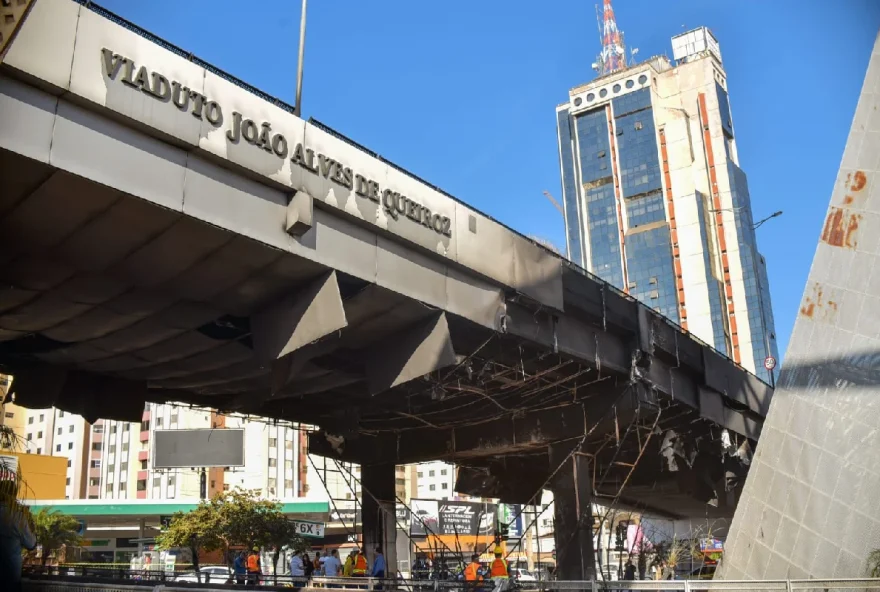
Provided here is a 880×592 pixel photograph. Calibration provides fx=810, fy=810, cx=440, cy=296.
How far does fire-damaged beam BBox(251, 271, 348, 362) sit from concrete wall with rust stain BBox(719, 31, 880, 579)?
10.2 m

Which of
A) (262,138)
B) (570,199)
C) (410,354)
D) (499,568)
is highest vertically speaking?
(570,199)

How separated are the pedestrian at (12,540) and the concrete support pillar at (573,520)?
20966 millimetres

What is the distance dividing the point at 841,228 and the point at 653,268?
451 ft

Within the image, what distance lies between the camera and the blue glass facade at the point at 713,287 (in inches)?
5694

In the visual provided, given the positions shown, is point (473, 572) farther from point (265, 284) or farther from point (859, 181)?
point (859, 181)

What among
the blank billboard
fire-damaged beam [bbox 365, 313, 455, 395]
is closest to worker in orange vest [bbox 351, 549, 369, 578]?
fire-damaged beam [bbox 365, 313, 455, 395]

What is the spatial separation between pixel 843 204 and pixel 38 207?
53.0ft

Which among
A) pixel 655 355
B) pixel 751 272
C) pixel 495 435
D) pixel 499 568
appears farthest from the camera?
pixel 751 272

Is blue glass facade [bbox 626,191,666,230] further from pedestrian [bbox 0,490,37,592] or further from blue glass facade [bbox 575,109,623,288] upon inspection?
pedestrian [bbox 0,490,37,592]

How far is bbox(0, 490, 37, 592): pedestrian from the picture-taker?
9.29 meters

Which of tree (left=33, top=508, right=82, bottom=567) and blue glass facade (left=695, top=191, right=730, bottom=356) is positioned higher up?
blue glass facade (left=695, top=191, right=730, bottom=356)

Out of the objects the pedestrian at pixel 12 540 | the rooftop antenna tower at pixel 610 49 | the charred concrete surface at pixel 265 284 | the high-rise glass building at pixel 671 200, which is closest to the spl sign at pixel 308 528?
the charred concrete surface at pixel 265 284

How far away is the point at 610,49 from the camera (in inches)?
7559

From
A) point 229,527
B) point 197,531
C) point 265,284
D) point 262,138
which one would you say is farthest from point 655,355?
point 197,531
